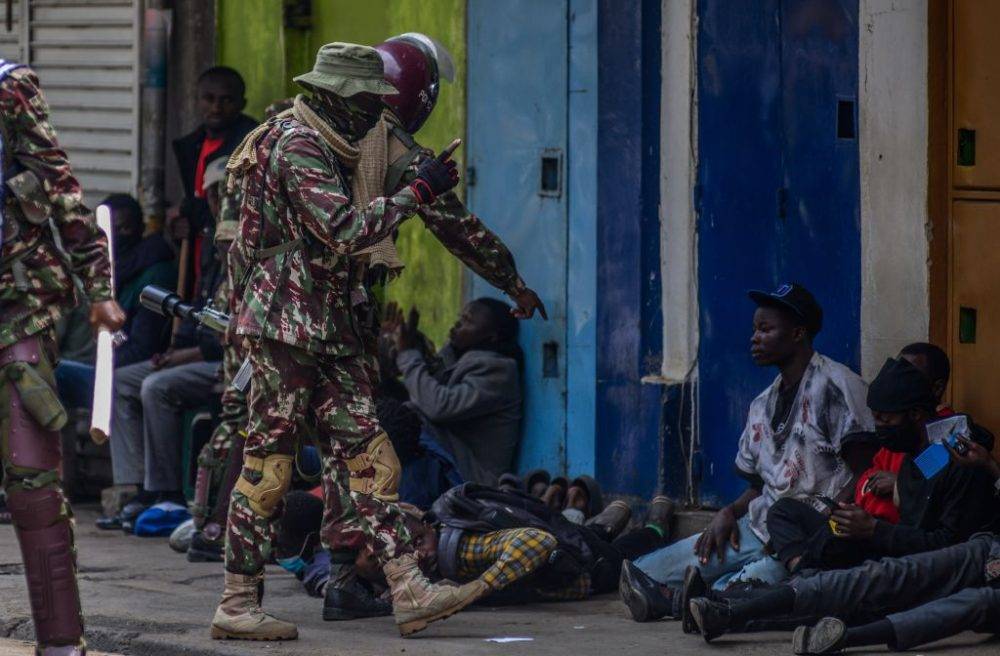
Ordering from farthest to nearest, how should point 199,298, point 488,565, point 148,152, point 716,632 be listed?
point 148,152 → point 199,298 → point 488,565 → point 716,632

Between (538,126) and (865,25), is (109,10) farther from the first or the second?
(865,25)

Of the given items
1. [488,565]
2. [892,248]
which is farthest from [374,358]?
[892,248]

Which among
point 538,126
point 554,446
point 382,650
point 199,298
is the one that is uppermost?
point 538,126

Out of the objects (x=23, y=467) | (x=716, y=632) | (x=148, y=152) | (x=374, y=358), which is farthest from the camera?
(x=148, y=152)

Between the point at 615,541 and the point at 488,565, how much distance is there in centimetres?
70

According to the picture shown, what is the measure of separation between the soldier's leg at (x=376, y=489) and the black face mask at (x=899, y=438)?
1.44 meters

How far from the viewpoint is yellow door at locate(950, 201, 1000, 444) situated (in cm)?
764

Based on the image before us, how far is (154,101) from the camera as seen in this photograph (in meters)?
11.5

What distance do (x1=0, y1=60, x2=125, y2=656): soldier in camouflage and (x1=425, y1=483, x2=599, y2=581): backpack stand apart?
221 centimetres

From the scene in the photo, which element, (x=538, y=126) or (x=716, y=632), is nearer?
(x=716, y=632)

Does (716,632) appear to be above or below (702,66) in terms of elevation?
below

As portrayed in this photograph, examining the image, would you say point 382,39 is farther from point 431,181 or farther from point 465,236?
point 431,181

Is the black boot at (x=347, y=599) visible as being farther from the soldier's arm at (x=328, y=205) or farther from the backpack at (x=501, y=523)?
the soldier's arm at (x=328, y=205)

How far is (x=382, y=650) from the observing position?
22.4 ft
